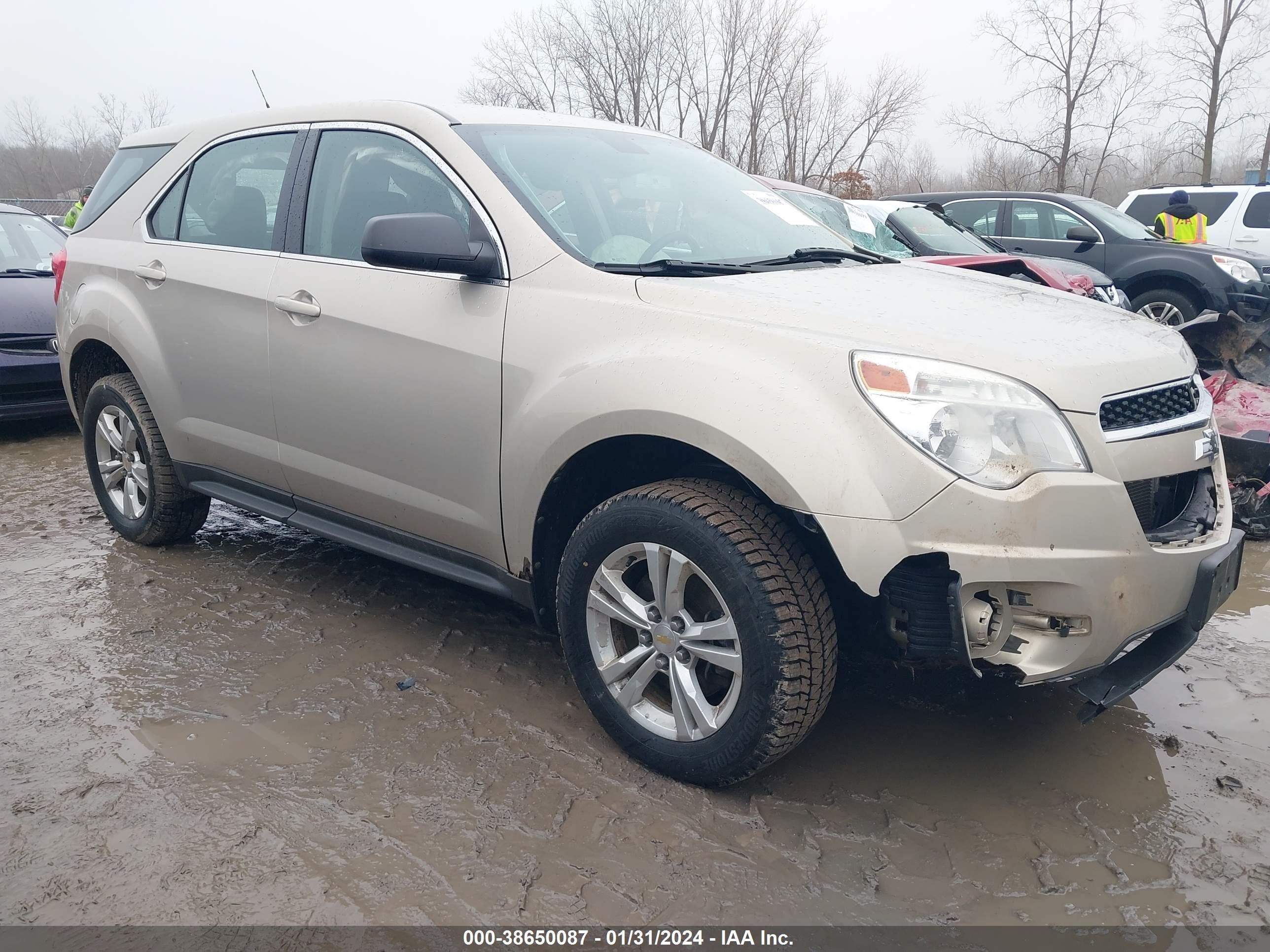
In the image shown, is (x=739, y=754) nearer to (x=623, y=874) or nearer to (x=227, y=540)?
(x=623, y=874)

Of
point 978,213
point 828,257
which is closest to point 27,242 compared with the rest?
point 828,257

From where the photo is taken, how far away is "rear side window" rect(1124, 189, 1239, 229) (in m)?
12.1

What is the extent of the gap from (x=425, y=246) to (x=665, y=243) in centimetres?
76

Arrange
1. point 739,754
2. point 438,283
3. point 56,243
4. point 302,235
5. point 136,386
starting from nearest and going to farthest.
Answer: point 739,754, point 438,283, point 302,235, point 136,386, point 56,243

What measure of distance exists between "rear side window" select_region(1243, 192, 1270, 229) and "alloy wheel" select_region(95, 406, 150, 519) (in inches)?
513

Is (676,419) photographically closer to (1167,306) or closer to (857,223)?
(857,223)

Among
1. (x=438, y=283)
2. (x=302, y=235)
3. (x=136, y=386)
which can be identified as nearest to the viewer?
(x=438, y=283)

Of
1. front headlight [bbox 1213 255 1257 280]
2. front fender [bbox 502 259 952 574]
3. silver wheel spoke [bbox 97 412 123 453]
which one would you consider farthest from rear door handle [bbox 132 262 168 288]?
front headlight [bbox 1213 255 1257 280]

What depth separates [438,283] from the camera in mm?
3012

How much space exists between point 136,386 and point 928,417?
137 inches

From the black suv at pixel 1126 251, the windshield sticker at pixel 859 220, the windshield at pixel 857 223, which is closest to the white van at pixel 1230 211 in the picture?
the black suv at pixel 1126 251

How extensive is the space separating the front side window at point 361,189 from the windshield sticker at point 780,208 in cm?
115

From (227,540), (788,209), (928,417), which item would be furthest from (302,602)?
(928,417)

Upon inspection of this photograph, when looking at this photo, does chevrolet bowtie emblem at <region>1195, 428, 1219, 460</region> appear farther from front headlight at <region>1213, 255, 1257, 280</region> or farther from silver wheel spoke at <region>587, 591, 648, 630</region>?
front headlight at <region>1213, 255, 1257, 280</region>
